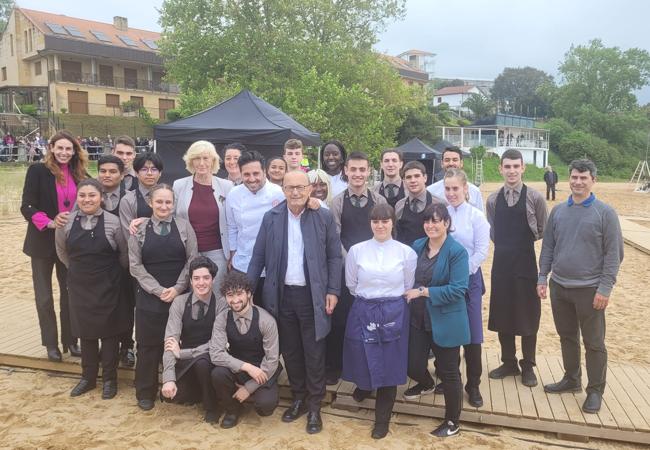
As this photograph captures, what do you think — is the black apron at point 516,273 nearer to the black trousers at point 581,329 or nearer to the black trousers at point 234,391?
the black trousers at point 581,329

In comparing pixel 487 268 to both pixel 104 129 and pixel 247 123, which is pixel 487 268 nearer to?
pixel 247 123

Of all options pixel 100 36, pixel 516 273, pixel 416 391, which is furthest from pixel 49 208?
pixel 100 36

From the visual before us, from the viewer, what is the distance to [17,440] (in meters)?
3.54

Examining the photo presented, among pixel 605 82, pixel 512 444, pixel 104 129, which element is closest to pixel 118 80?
pixel 104 129

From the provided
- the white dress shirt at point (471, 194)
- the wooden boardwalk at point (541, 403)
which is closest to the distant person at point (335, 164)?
the white dress shirt at point (471, 194)

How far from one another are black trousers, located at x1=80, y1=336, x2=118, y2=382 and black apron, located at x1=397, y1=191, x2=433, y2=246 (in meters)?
2.44

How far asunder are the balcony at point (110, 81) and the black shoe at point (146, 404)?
116 feet

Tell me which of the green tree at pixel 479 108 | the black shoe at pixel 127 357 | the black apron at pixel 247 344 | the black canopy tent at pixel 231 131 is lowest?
the black shoe at pixel 127 357

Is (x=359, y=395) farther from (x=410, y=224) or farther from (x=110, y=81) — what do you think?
(x=110, y=81)

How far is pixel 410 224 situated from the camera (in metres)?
4.04

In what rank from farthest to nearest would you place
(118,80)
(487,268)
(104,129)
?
(118,80)
(104,129)
(487,268)

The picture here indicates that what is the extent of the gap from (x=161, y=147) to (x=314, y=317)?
5699mm

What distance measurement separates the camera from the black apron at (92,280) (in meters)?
3.93

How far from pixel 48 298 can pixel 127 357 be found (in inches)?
33.9
